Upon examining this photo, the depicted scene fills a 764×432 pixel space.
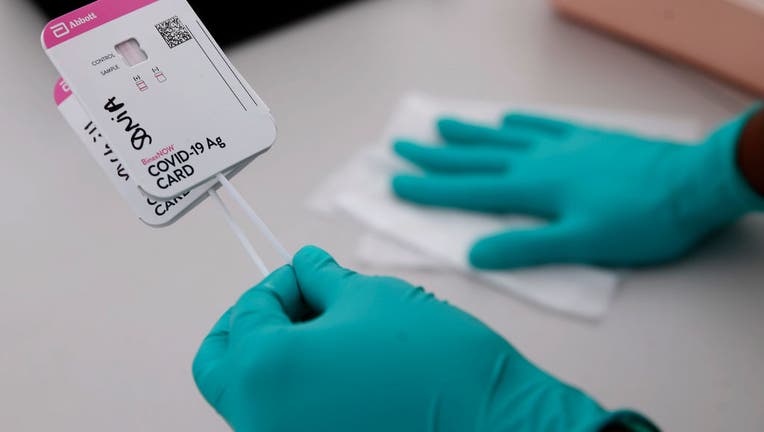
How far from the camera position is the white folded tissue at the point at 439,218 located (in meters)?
0.87

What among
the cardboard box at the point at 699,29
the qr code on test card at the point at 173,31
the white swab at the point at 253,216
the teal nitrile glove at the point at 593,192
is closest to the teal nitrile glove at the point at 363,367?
the white swab at the point at 253,216

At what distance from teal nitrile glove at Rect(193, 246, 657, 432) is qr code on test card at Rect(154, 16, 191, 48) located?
0.20m

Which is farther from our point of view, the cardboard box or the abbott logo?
the cardboard box

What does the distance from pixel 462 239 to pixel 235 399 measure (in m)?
0.48

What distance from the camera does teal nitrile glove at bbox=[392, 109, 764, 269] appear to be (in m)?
0.87

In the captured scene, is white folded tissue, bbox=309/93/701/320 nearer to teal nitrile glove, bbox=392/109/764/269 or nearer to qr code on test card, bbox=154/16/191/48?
teal nitrile glove, bbox=392/109/764/269

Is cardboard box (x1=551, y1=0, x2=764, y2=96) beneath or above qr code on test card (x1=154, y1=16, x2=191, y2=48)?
beneath

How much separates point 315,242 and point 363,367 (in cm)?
21

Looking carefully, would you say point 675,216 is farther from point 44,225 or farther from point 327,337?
point 44,225

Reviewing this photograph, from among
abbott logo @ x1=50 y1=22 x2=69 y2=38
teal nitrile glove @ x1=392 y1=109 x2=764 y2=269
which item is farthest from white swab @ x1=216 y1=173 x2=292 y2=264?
teal nitrile glove @ x1=392 y1=109 x2=764 y2=269

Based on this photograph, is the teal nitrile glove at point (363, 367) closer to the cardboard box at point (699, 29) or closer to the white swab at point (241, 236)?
the white swab at point (241, 236)

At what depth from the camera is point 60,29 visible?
0.41 metres

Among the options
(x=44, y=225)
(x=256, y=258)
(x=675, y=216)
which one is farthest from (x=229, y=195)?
(x=675, y=216)

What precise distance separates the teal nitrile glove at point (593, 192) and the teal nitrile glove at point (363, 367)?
0.32 metres
